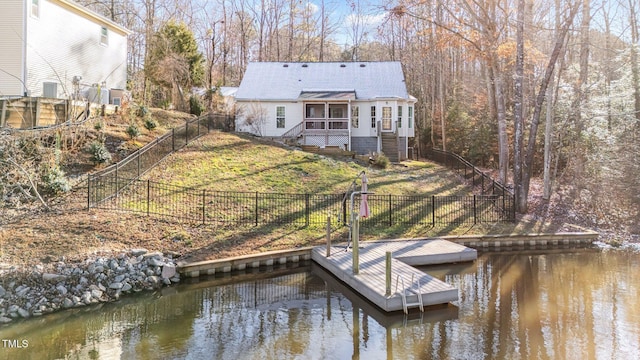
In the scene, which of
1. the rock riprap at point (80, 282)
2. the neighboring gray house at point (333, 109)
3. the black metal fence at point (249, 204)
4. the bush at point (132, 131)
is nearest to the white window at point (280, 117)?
the neighboring gray house at point (333, 109)

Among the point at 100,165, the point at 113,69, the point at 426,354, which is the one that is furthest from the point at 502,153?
the point at 113,69

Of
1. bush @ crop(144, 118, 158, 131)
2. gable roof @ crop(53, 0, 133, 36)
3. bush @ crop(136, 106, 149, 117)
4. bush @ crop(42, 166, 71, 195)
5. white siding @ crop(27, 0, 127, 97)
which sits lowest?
bush @ crop(42, 166, 71, 195)

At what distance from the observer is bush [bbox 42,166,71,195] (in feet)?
38.4

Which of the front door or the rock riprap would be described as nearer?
the rock riprap

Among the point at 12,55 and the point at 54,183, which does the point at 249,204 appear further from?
the point at 12,55

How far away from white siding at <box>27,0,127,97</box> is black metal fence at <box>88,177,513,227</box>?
20.0 feet

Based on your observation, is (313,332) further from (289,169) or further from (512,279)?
(289,169)

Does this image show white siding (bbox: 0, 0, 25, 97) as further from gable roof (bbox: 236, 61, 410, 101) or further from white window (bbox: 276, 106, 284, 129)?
white window (bbox: 276, 106, 284, 129)

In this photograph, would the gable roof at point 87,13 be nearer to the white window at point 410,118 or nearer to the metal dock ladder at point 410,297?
the white window at point 410,118

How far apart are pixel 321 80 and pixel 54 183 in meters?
18.4

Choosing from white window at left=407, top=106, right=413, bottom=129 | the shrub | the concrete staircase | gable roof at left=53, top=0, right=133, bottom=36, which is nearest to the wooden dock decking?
the concrete staircase

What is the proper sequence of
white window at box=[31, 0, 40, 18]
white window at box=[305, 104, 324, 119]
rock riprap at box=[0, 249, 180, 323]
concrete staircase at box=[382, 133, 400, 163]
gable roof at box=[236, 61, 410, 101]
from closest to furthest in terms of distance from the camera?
rock riprap at box=[0, 249, 180, 323]
white window at box=[31, 0, 40, 18]
concrete staircase at box=[382, 133, 400, 163]
gable roof at box=[236, 61, 410, 101]
white window at box=[305, 104, 324, 119]

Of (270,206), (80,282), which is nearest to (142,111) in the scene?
(270,206)

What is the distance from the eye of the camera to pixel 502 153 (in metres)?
19.4
